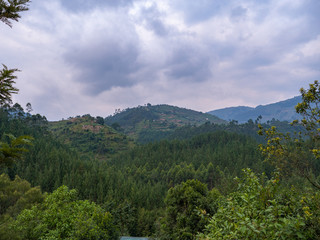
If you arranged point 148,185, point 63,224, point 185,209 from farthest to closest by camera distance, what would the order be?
1. point 148,185
2. point 63,224
3. point 185,209

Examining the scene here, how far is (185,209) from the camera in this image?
908 inches

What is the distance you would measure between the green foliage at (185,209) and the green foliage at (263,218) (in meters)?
13.8

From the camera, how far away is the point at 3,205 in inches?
2063

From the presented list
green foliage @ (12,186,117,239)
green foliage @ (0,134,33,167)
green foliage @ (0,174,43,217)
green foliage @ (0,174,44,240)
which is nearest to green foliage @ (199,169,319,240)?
green foliage @ (0,134,33,167)

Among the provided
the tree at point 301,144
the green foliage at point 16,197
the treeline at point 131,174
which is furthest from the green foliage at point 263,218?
the green foliage at point 16,197

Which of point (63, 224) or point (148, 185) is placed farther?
point (148, 185)

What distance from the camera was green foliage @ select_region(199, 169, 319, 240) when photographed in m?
5.31

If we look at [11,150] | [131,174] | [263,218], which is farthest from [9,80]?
[131,174]

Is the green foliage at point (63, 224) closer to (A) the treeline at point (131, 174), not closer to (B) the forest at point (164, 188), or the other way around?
(B) the forest at point (164, 188)

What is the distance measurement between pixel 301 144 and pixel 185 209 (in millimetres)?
15976

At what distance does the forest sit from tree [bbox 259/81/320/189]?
0.05 meters

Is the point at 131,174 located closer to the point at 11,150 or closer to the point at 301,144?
the point at 301,144

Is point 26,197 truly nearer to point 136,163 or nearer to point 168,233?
point 168,233

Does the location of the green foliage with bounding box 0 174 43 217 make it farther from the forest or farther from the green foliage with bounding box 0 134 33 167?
the green foliage with bounding box 0 134 33 167
